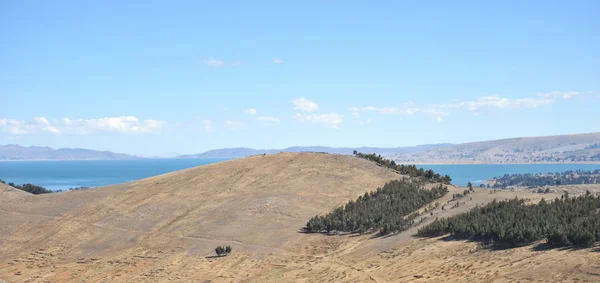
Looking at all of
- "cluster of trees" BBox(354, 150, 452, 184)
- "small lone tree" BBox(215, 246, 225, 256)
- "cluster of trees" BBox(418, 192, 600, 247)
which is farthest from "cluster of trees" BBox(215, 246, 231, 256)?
"cluster of trees" BBox(354, 150, 452, 184)

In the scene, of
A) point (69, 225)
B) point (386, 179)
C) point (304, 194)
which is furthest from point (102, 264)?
point (386, 179)

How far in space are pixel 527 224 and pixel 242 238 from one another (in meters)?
16.8

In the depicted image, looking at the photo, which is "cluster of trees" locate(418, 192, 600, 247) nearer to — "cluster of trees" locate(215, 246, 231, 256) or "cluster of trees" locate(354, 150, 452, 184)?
"cluster of trees" locate(215, 246, 231, 256)

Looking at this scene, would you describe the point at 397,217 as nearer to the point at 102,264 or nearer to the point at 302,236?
the point at 302,236

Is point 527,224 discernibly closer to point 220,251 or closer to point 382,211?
point 382,211

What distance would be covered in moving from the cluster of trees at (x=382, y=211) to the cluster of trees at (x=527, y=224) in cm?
392

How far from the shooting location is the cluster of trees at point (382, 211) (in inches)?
1434

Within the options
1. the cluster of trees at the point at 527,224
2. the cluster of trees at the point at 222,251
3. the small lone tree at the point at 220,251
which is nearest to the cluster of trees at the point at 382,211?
the cluster of trees at the point at 527,224

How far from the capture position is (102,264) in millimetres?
34219

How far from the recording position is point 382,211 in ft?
128

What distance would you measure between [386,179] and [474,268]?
83.5 ft

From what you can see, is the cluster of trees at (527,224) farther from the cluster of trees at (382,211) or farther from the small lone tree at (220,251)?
the small lone tree at (220,251)

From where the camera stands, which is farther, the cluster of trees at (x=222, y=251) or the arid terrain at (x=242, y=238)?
the cluster of trees at (x=222, y=251)

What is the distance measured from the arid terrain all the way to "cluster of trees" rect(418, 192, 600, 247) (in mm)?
913
